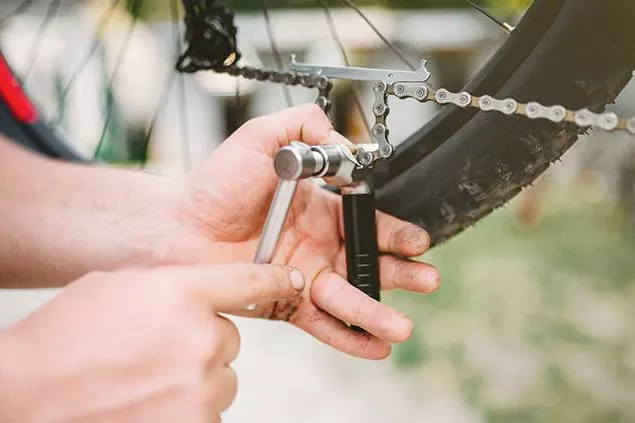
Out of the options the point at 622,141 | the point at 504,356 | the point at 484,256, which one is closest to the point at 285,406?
the point at 504,356

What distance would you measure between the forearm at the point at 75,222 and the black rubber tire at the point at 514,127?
0.18 meters

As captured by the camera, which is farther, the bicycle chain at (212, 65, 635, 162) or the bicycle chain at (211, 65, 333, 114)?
the bicycle chain at (211, 65, 333, 114)

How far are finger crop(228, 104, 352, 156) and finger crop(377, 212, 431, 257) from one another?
0.09m

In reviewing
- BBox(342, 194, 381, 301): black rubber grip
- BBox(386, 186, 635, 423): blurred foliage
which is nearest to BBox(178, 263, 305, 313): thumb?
BBox(342, 194, 381, 301): black rubber grip

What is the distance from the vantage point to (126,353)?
416mm

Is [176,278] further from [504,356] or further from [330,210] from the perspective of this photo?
[504,356]

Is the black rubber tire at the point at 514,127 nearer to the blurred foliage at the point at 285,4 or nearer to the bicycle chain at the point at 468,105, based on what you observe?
the bicycle chain at the point at 468,105

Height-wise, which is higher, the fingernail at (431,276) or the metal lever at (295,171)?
the metal lever at (295,171)

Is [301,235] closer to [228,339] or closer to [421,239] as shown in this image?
[421,239]

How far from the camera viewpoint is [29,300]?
1517 mm

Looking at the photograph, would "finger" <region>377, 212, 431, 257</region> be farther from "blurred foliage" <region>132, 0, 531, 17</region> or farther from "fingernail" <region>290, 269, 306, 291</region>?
"blurred foliage" <region>132, 0, 531, 17</region>

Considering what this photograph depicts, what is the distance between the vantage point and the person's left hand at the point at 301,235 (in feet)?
1.94

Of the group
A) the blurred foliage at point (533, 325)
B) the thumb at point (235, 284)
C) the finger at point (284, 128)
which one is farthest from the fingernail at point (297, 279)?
the blurred foliage at point (533, 325)

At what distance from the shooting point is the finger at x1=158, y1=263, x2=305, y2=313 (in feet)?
1.39
